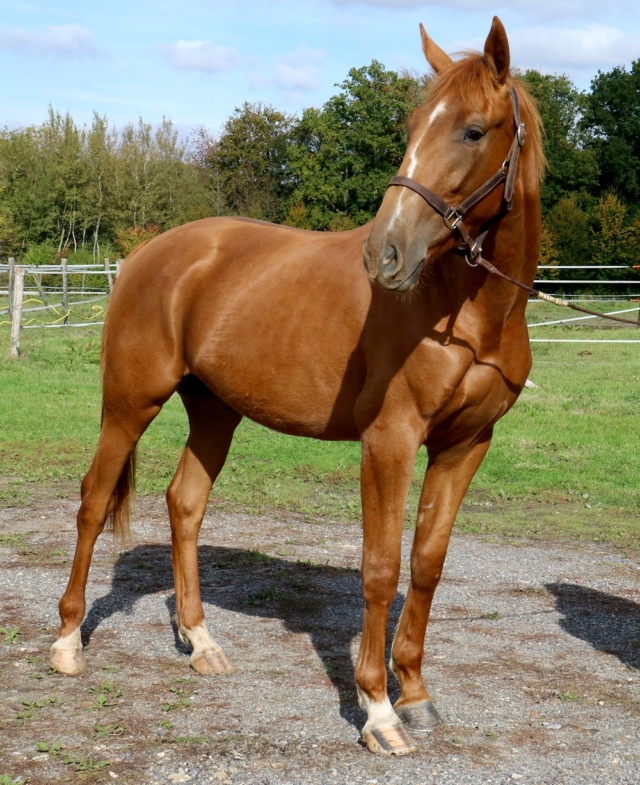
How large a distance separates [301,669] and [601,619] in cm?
188

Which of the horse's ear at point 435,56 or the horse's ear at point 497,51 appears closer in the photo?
the horse's ear at point 497,51

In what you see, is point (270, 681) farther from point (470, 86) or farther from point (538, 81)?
point (538, 81)

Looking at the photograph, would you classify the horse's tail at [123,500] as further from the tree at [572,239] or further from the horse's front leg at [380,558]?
the tree at [572,239]

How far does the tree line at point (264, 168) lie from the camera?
44.9 metres

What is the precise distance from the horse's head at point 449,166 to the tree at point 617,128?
4722 centimetres

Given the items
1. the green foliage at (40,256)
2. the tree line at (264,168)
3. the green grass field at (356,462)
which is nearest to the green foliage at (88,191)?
the tree line at (264,168)

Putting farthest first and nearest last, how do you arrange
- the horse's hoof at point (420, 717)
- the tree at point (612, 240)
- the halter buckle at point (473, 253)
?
the tree at point (612, 240), the horse's hoof at point (420, 717), the halter buckle at point (473, 253)

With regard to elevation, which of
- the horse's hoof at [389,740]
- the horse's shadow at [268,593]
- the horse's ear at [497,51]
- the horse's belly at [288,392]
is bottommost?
the horse's shadow at [268,593]

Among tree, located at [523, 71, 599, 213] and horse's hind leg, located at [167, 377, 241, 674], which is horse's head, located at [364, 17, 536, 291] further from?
tree, located at [523, 71, 599, 213]

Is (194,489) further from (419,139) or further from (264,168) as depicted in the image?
(264,168)

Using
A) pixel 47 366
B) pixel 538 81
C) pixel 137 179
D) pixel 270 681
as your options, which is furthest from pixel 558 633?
pixel 538 81

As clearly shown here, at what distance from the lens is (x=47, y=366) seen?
50.4 ft

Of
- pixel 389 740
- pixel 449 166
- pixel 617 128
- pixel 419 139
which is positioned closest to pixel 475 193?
pixel 449 166

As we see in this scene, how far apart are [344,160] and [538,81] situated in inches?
603
